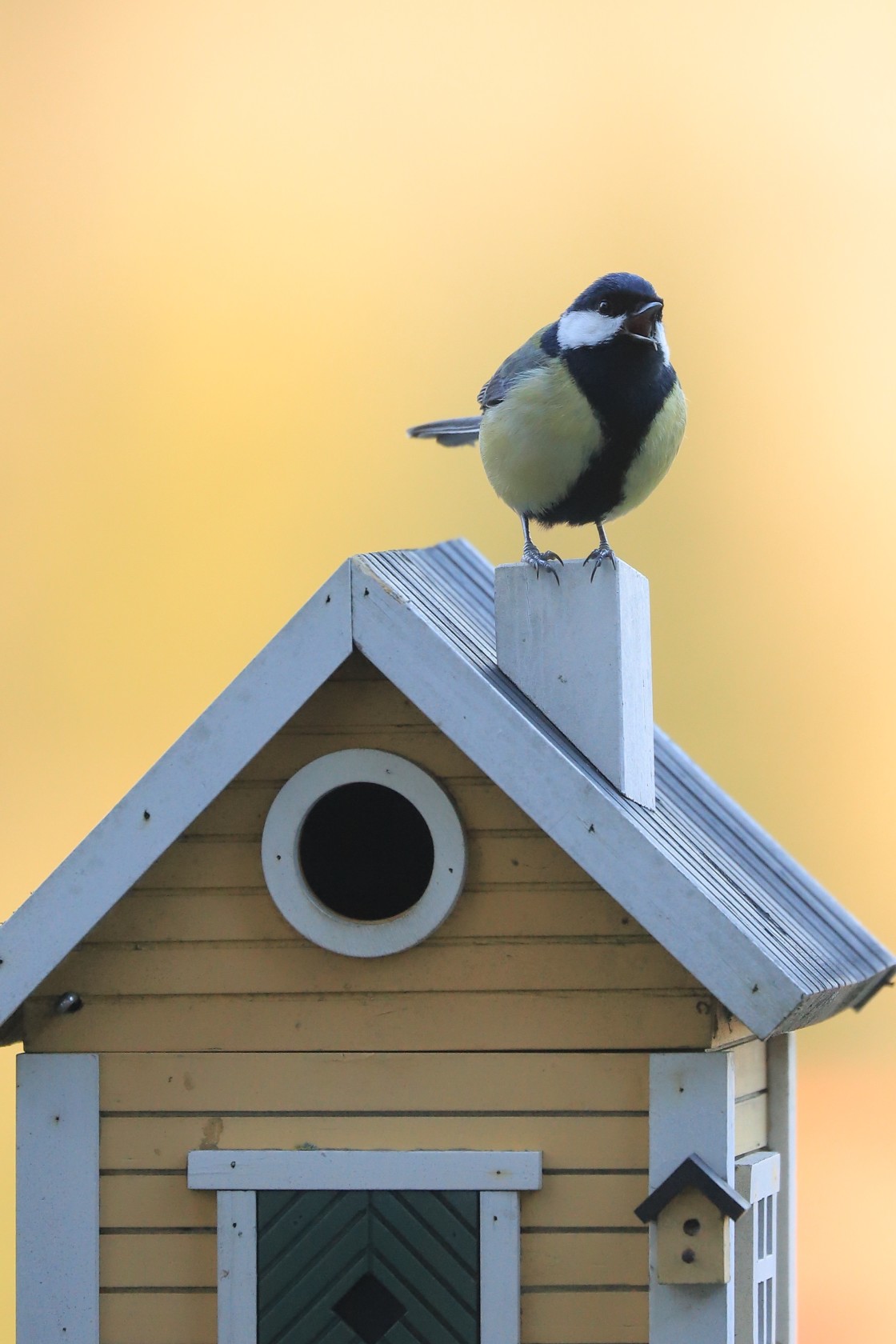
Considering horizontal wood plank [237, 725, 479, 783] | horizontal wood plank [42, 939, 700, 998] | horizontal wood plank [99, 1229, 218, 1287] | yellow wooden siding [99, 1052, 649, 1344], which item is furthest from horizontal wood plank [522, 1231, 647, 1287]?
horizontal wood plank [237, 725, 479, 783]

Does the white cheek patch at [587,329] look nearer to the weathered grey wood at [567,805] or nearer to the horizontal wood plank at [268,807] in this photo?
the weathered grey wood at [567,805]

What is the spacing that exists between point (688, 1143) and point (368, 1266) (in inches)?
22.9

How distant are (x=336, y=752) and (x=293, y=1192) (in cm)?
75

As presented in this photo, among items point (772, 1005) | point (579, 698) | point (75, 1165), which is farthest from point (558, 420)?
point (75, 1165)

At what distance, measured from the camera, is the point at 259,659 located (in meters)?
2.77

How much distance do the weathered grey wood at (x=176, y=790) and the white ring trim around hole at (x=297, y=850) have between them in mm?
152

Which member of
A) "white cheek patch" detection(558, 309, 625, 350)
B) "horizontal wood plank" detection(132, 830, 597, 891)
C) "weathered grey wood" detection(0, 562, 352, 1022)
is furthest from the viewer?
"white cheek patch" detection(558, 309, 625, 350)

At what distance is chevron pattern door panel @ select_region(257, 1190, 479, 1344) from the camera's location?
2854mm

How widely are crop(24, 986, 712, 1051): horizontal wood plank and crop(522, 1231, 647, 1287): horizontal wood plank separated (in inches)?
12.4

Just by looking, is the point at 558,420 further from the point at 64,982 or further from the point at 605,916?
the point at 64,982

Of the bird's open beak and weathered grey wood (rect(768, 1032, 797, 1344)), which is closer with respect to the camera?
the bird's open beak

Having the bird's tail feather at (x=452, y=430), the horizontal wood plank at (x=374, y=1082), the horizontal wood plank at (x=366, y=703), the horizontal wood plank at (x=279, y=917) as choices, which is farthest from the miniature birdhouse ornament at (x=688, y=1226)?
the bird's tail feather at (x=452, y=430)

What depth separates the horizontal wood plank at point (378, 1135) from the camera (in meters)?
2.85

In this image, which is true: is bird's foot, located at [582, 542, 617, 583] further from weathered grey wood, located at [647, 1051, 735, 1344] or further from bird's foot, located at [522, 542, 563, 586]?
weathered grey wood, located at [647, 1051, 735, 1344]
